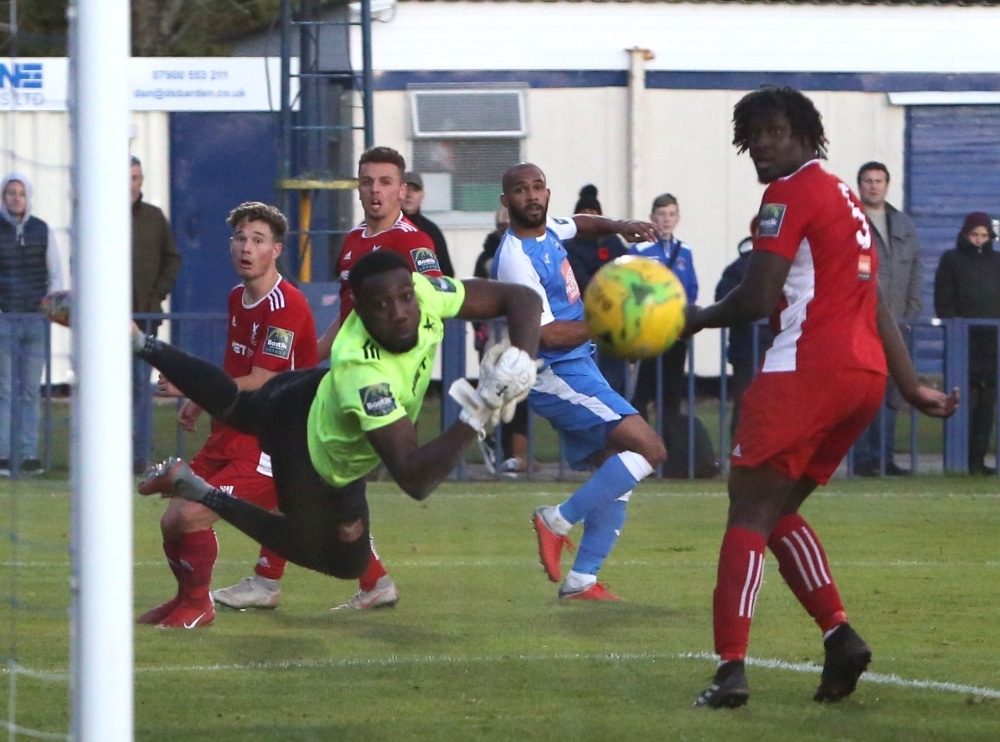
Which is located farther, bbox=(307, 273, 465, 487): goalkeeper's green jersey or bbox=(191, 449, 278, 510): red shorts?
bbox=(191, 449, 278, 510): red shorts

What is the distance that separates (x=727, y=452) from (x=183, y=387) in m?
7.65

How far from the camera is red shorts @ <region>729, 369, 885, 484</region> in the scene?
5.88m

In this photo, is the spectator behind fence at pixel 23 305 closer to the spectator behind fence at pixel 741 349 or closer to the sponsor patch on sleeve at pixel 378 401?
the sponsor patch on sleeve at pixel 378 401

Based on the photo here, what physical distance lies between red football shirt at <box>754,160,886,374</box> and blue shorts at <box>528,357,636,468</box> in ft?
8.04

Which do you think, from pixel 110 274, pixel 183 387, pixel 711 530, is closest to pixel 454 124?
pixel 711 530

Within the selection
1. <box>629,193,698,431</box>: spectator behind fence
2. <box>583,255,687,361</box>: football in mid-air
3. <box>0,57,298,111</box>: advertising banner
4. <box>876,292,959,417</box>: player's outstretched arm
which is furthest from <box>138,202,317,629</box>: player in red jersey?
<box>0,57,298,111</box>: advertising banner

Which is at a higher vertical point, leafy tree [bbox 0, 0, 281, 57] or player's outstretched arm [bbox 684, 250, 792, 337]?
leafy tree [bbox 0, 0, 281, 57]

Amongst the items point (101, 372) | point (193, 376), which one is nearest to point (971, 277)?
point (193, 376)

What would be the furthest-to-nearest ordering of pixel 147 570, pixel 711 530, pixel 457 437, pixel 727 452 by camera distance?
pixel 727 452 < pixel 711 530 < pixel 147 570 < pixel 457 437

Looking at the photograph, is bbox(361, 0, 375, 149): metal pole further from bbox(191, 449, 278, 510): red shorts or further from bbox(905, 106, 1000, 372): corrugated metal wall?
bbox(191, 449, 278, 510): red shorts

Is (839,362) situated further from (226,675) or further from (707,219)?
(707,219)

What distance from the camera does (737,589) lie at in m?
5.92

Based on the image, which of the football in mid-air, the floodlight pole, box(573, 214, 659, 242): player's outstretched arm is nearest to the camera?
the floodlight pole

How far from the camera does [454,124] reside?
62.9 feet
